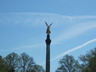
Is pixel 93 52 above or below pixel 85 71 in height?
above

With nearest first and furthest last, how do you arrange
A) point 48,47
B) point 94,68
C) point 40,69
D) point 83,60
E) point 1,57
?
point 48,47, point 94,68, point 83,60, point 1,57, point 40,69

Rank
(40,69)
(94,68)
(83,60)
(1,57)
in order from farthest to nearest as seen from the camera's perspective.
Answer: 1. (40,69)
2. (1,57)
3. (83,60)
4. (94,68)

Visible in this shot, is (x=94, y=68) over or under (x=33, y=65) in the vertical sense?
under

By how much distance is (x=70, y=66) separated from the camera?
6831 cm

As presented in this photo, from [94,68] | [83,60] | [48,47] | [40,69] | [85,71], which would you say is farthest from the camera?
[40,69]

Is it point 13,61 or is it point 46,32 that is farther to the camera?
point 13,61

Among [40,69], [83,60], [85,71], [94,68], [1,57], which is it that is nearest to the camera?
[94,68]

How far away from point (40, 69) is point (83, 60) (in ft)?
63.8

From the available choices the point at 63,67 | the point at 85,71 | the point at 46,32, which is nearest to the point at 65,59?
the point at 63,67

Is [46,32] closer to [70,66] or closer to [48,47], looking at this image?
[48,47]

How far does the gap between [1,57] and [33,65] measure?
10.5 m

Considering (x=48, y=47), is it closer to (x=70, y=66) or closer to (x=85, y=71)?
(x=85, y=71)

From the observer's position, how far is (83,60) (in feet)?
196

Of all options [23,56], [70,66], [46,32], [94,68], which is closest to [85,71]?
[94,68]
